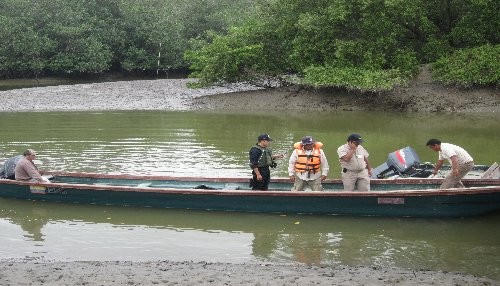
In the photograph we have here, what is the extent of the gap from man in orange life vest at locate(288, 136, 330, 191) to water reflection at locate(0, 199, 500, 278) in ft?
2.15

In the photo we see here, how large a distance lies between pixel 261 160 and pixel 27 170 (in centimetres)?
485

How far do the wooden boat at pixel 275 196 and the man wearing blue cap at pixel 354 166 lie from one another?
25cm

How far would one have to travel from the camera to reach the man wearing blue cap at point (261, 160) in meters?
11.2

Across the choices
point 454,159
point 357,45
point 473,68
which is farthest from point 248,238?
point 357,45

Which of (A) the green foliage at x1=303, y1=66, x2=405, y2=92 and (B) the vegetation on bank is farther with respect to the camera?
(B) the vegetation on bank

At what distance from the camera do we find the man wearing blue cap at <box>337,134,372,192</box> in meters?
10.8

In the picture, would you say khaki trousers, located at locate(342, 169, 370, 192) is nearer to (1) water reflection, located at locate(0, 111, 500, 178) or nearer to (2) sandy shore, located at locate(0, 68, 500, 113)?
(1) water reflection, located at locate(0, 111, 500, 178)

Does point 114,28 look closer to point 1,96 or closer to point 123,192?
point 1,96

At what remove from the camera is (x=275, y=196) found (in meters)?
11.2

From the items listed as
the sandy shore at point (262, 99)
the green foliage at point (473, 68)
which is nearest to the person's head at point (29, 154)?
the sandy shore at point (262, 99)

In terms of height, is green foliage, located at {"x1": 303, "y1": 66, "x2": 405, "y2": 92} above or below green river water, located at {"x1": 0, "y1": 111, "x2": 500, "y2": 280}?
above

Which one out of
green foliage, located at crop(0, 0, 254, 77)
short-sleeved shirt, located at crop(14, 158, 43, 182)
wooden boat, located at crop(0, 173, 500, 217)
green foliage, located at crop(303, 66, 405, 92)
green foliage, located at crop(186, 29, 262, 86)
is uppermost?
green foliage, located at crop(0, 0, 254, 77)

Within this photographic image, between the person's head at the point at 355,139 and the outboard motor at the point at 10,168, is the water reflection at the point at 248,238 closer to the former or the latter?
the outboard motor at the point at 10,168

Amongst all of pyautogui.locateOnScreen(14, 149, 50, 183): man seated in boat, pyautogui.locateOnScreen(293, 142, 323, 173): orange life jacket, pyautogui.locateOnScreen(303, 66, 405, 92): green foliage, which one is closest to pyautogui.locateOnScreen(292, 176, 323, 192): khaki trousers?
pyautogui.locateOnScreen(293, 142, 323, 173): orange life jacket
